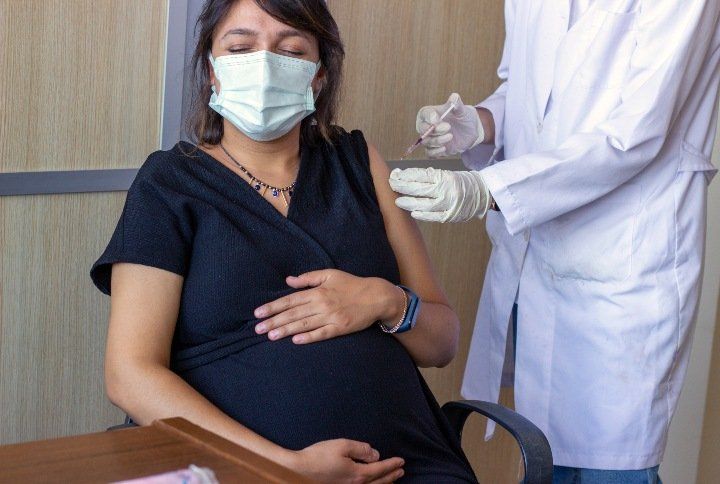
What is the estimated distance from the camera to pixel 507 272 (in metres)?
2.26

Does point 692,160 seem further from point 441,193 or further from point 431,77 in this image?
point 431,77

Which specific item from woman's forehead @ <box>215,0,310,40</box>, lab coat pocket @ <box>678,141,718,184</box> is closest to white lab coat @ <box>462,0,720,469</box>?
lab coat pocket @ <box>678,141,718,184</box>

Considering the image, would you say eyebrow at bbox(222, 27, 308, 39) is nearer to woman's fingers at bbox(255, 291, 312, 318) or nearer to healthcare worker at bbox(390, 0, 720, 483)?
healthcare worker at bbox(390, 0, 720, 483)

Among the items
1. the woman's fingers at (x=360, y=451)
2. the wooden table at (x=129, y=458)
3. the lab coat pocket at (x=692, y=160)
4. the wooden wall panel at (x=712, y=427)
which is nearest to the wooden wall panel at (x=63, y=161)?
the woman's fingers at (x=360, y=451)

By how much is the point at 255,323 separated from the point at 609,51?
919 millimetres

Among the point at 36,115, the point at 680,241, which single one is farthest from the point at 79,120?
the point at 680,241

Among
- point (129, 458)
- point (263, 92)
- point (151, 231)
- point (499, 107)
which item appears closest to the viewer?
point (129, 458)

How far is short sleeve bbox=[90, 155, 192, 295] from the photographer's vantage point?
167cm

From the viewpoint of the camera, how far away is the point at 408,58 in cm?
259

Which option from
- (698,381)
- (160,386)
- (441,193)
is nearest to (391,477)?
(160,386)

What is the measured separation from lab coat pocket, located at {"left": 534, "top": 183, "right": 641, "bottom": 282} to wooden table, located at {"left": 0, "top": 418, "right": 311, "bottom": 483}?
1.09m

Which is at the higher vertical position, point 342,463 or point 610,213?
point 610,213

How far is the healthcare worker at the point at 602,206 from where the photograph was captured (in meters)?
1.89

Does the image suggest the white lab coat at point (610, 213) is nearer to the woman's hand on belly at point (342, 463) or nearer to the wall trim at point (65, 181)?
the woman's hand on belly at point (342, 463)
